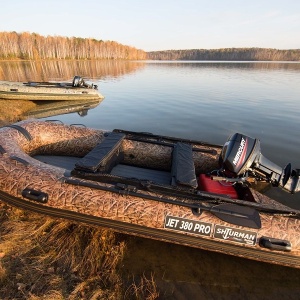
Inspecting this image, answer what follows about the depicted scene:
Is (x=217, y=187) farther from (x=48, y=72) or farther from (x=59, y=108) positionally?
(x=48, y=72)

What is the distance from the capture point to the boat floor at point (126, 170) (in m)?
4.93

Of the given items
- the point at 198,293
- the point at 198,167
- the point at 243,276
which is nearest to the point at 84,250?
the point at 198,293

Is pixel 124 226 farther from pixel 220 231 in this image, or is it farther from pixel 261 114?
pixel 261 114

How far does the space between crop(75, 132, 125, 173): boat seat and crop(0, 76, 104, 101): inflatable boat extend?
1028cm

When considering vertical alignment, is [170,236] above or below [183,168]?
below

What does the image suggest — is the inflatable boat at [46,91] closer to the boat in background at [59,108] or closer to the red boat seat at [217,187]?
the boat in background at [59,108]

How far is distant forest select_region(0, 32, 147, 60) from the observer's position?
193ft

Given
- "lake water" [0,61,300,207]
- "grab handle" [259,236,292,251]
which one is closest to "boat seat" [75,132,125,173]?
"grab handle" [259,236,292,251]

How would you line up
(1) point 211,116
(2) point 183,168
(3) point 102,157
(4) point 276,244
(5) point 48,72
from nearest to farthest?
(4) point 276,244 < (2) point 183,168 < (3) point 102,157 < (1) point 211,116 < (5) point 48,72

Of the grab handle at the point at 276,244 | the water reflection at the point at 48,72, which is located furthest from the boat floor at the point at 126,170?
the water reflection at the point at 48,72

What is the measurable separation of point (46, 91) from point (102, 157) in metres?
11.4

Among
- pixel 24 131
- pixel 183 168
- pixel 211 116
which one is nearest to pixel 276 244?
pixel 183 168

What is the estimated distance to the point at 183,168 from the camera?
3918mm

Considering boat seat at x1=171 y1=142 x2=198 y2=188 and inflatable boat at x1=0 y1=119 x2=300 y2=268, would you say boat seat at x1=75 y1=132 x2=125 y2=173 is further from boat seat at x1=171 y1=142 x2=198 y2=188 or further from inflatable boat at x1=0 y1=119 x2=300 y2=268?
boat seat at x1=171 y1=142 x2=198 y2=188
